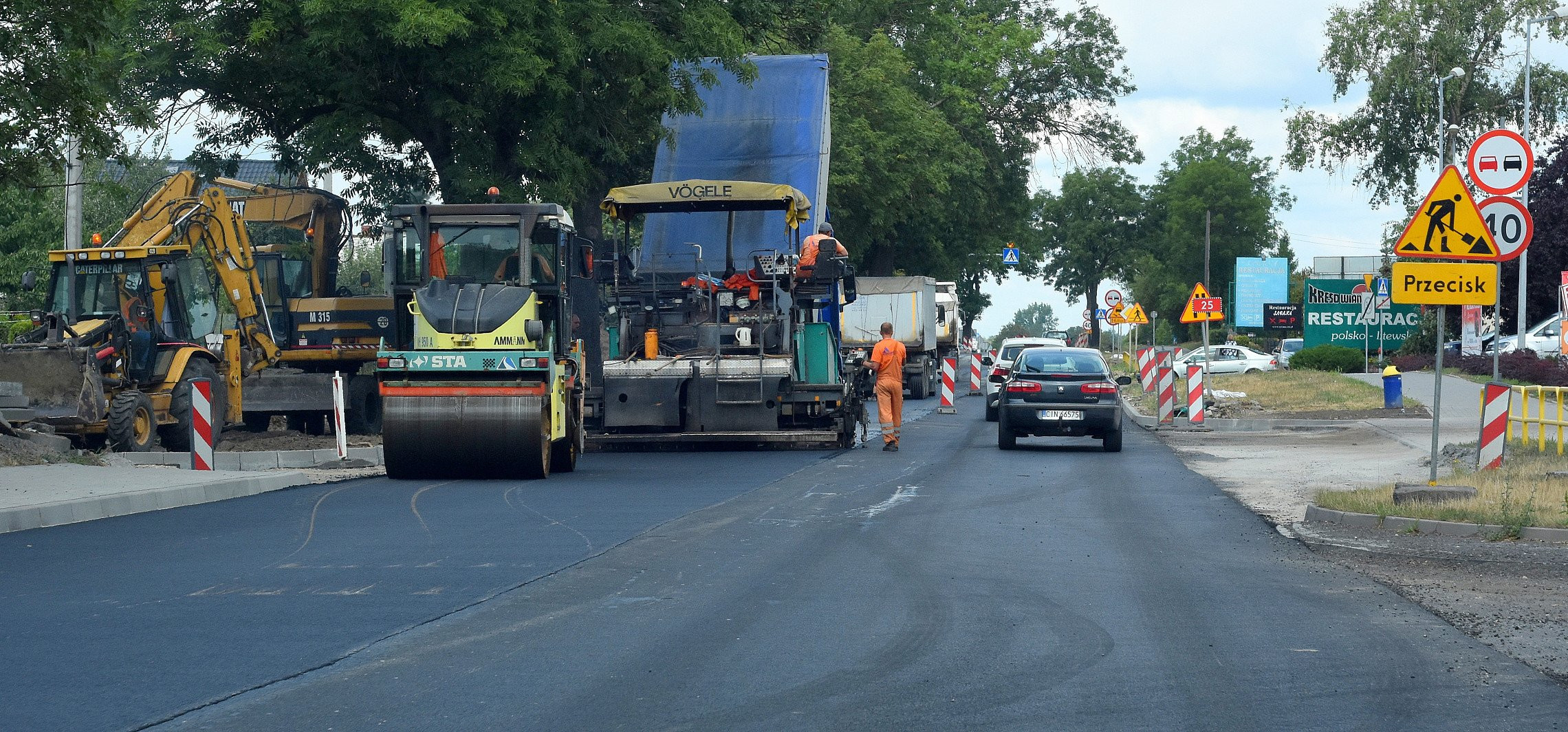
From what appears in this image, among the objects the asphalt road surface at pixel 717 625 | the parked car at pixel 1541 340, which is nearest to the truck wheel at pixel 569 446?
the asphalt road surface at pixel 717 625

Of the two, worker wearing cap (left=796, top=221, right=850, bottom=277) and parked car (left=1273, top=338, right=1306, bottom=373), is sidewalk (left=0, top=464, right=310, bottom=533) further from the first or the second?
parked car (left=1273, top=338, right=1306, bottom=373)

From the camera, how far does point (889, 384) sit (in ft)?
71.1

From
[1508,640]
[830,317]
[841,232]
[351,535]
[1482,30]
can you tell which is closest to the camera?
[1508,640]

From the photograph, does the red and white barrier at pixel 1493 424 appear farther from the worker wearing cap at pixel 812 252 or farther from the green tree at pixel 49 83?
the green tree at pixel 49 83

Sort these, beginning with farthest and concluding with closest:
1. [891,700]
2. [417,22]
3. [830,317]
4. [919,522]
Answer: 1. [830,317]
2. [417,22]
3. [919,522]
4. [891,700]

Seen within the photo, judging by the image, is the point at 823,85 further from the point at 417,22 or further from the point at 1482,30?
the point at 1482,30

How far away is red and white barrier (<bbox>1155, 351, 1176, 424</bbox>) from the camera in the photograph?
28.9 metres

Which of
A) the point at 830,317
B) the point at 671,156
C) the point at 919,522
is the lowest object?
the point at 919,522

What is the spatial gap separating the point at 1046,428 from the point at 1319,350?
3446cm

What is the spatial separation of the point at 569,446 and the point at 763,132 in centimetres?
903

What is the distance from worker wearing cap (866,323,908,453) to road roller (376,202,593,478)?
187 inches

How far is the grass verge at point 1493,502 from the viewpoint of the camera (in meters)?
12.0

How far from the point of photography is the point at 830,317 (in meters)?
Answer: 23.2

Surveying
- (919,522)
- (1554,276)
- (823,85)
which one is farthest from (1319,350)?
(919,522)
